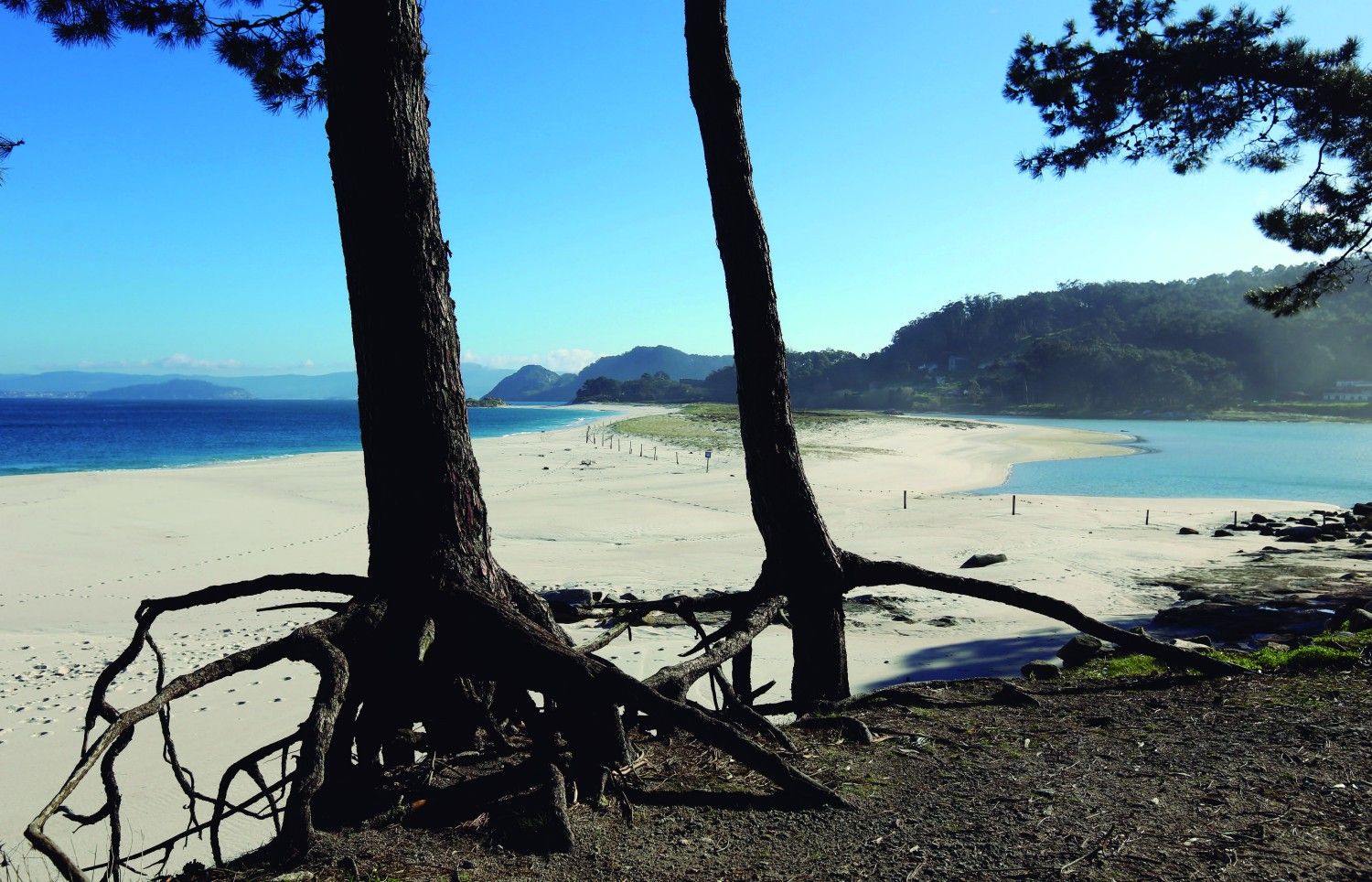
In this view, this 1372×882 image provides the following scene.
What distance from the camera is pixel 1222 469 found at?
4219cm

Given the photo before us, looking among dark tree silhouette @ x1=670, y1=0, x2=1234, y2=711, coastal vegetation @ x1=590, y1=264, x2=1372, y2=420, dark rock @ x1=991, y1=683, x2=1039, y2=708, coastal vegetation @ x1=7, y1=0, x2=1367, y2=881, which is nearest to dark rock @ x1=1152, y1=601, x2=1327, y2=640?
dark tree silhouette @ x1=670, y1=0, x2=1234, y2=711

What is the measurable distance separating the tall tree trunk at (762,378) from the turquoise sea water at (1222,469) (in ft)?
90.4

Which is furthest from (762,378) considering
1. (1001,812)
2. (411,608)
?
(1001,812)

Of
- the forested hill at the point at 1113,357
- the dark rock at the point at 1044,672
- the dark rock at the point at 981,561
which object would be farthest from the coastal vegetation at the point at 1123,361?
the dark rock at the point at 1044,672

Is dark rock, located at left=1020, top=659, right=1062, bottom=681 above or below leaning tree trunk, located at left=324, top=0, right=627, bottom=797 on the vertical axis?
below

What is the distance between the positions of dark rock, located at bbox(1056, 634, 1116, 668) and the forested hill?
94233 mm

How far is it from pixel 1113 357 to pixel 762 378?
12917 cm

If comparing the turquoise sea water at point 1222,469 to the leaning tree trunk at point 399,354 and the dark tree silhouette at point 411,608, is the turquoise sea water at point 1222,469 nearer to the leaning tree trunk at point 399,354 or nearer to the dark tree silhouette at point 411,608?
the dark tree silhouette at point 411,608

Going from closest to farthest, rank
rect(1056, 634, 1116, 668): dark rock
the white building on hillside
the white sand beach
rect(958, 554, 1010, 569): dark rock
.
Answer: rect(1056, 634, 1116, 668): dark rock, the white sand beach, rect(958, 554, 1010, 569): dark rock, the white building on hillside

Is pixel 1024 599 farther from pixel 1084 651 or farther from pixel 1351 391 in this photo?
pixel 1351 391

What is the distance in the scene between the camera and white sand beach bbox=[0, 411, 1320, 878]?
6727 mm

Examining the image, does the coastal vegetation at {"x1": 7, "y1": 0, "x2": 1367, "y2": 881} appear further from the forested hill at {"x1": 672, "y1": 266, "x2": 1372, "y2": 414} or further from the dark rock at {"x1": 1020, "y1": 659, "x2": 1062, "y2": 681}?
the forested hill at {"x1": 672, "y1": 266, "x2": 1372, "y2": 414}

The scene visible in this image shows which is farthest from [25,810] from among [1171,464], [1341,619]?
[1171,464]

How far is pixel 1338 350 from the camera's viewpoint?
382 feet
